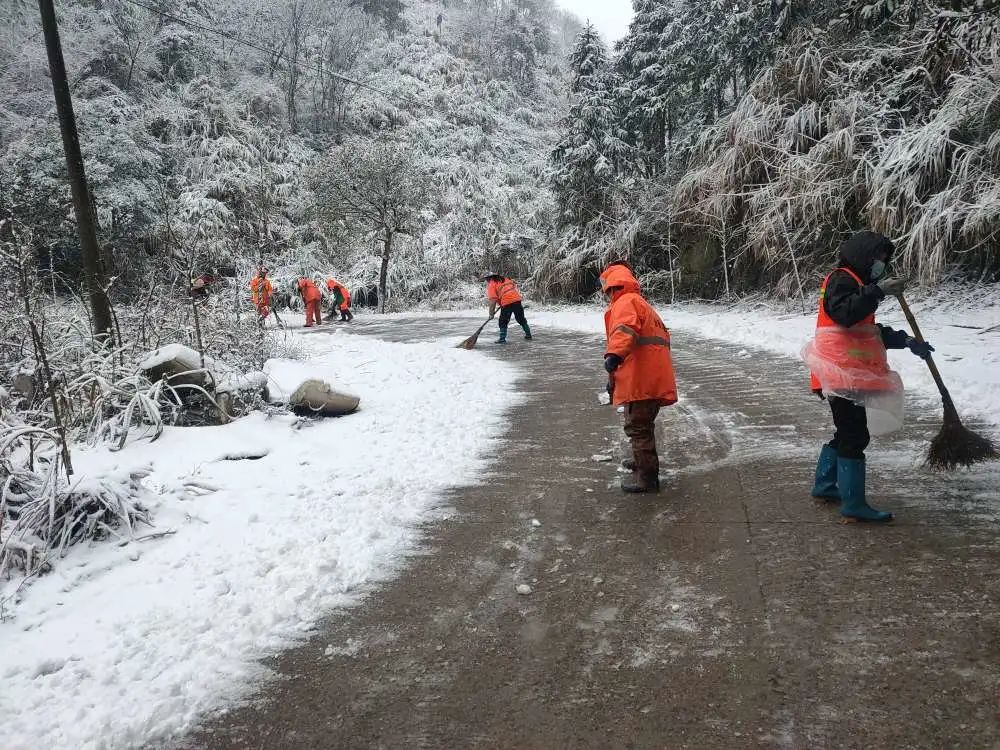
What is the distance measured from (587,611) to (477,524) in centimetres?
118

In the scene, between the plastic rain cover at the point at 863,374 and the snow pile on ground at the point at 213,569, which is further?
the plastic rain cover at the point at 863,374

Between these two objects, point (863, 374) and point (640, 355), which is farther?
point (640, 355)

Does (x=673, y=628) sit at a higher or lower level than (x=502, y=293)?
lower

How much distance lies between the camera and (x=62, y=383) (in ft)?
17.7

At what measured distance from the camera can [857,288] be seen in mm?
3211

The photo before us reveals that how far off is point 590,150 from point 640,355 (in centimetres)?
1803

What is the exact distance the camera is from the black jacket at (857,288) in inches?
124

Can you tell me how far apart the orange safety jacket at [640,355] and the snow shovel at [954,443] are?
1.40 m

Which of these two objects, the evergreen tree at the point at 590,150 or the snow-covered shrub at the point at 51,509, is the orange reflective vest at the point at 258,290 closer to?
the snow-covered shrub at the point at 51,509

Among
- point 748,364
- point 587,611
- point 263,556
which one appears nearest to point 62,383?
point 263,556

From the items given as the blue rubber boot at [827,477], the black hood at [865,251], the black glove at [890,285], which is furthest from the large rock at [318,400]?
the black glove at [890,285]

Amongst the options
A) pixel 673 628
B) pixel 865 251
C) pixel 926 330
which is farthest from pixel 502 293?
pixel 673 628

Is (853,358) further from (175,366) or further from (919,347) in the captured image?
(175,366)

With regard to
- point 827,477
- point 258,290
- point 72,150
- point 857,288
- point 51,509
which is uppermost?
point 72,150
